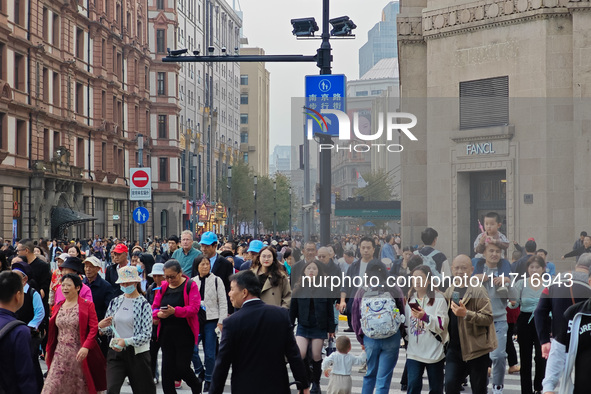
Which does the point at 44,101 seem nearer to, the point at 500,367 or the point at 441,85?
the point at 441,85

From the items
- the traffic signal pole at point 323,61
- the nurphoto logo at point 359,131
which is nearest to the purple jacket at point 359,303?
the nurphoto logo at point 359,131

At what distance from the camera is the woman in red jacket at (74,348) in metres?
8.86

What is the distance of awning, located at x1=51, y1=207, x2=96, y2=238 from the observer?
45.7m

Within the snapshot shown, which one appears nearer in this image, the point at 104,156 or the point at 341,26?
the point at 341,26

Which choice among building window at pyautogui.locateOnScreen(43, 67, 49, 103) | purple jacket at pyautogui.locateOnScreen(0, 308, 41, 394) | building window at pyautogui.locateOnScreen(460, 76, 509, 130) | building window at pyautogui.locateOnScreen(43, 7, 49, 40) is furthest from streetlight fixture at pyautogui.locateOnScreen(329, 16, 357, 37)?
building window at pyautogui.locateOnScreen(43, 7, 49, 40)

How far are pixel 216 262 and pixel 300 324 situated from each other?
1.88 metres

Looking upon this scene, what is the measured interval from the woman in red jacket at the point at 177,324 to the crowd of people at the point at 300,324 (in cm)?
1

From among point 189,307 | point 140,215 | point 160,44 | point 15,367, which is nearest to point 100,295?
point 189,307

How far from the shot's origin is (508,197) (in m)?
15.8

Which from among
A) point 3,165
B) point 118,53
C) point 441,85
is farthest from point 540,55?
point 118,53

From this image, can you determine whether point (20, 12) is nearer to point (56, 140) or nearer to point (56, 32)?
point (56, 32)

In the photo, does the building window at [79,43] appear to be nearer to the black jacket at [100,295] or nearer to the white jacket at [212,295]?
the white jacket at [212,295]

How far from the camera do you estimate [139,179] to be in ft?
88.0

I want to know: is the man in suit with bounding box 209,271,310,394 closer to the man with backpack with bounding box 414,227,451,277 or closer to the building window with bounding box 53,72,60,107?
the man with backpack with bounding box 414,227,451,277
